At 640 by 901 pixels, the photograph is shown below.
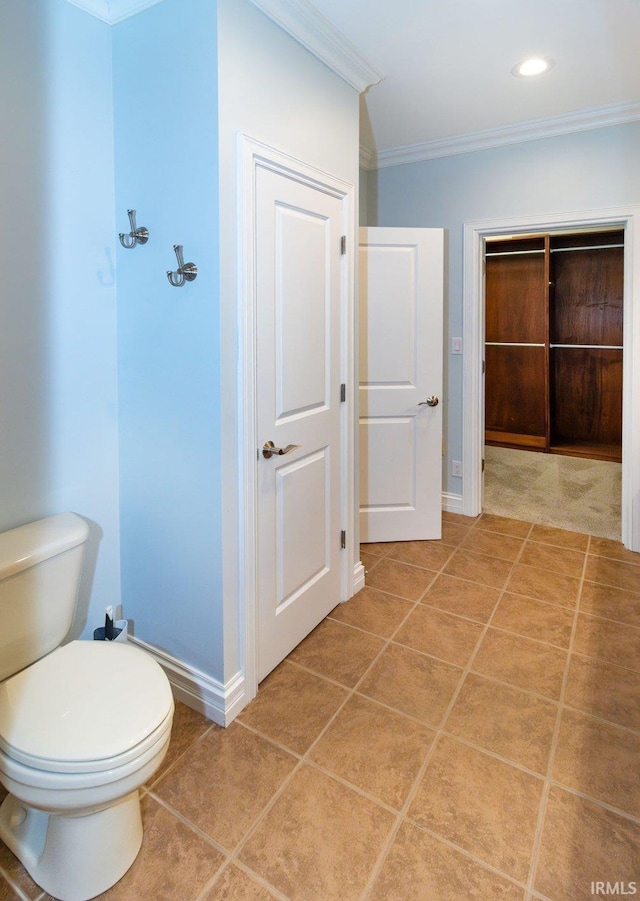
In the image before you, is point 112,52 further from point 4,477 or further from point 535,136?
point 535,136

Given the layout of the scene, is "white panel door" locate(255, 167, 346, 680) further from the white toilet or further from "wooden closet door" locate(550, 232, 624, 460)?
"wooden closet door" locate(550, 232, 624, 460)

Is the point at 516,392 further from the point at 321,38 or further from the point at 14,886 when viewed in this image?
the point at 14,886

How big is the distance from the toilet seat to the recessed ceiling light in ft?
9.34

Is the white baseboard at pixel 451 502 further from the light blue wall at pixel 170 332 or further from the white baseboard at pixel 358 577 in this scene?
the light blue wall at pixel 170 332

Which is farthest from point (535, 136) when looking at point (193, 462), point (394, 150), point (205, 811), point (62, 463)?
point (205, 811)

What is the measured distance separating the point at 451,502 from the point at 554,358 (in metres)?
2.64

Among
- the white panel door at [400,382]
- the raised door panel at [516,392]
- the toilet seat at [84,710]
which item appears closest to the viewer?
the toilet seat at [84,710]

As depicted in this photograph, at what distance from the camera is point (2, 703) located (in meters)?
1.32

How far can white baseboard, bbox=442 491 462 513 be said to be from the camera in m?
3.77

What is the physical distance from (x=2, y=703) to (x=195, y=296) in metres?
1.24

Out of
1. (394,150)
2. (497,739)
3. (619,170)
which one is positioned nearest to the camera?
(497,739)

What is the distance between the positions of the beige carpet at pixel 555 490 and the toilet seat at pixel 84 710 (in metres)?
2.98

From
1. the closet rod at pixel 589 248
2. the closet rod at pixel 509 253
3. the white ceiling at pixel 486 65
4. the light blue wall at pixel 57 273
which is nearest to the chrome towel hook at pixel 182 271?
the light blue wall at pixel 57 273

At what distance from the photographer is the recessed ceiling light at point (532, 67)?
7.80 feet
